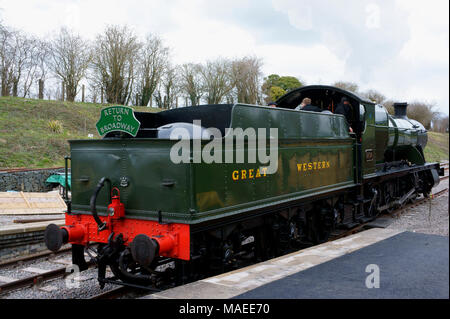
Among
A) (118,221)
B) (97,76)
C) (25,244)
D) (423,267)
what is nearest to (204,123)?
(118,221)

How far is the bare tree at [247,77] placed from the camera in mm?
30758

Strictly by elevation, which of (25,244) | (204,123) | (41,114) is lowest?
(25,244)

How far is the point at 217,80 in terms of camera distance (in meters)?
31.7

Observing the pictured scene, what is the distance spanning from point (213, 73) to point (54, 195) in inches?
873

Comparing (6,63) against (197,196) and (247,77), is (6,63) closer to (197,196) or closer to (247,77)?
(247,77)

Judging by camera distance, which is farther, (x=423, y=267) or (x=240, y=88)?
(x=240, y=88)

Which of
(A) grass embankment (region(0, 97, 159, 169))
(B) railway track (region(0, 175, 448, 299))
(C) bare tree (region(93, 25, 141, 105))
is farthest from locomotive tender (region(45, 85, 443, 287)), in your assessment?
(C) bare tree (region(93, 25, 141, 105))

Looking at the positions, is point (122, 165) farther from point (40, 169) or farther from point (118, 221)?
point (40, 169)

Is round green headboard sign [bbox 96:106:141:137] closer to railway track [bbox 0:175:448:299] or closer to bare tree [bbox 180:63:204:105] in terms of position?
railway track [bbox 0:175:448:299]

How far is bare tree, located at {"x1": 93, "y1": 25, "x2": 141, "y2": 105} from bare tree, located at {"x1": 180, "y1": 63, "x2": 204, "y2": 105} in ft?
15.7

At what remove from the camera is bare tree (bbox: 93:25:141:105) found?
27.5 meters

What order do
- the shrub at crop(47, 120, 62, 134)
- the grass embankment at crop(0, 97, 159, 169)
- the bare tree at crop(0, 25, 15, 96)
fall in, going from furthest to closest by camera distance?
the bare tree at crop(0, 25, 15, 96) < the shrub at crop(47, 120, 62, 134) < the grass embankment at crop(0, 97, 159, 169)

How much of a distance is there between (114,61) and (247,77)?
33.1 feet

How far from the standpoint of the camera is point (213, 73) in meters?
32.3
